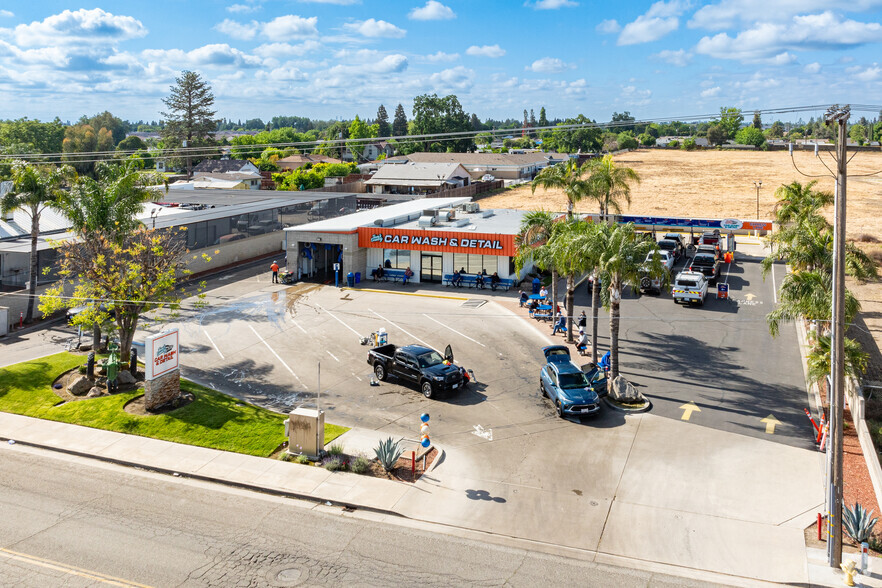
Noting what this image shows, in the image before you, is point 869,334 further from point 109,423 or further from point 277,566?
point 109,423

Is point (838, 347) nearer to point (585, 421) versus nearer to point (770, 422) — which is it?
point (770, 422)

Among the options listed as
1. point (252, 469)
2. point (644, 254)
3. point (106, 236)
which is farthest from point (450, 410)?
point (106, 236)

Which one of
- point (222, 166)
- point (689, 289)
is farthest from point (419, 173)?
point (689, 289)

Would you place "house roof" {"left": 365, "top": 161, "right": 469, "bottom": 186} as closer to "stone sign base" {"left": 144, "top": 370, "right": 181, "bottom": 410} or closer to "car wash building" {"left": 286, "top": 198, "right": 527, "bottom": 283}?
"car wash building" {"left": 286, "top": 198, "right": 527, "bottom": 283}

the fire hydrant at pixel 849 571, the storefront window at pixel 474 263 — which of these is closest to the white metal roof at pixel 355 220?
the storefront window at pixel 474 263

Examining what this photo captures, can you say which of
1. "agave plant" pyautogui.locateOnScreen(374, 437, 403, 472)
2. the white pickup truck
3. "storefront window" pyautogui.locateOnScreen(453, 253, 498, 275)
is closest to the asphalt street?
"agave plant" pyautogui.locateOnScreen(374, 437, 403, 472)
